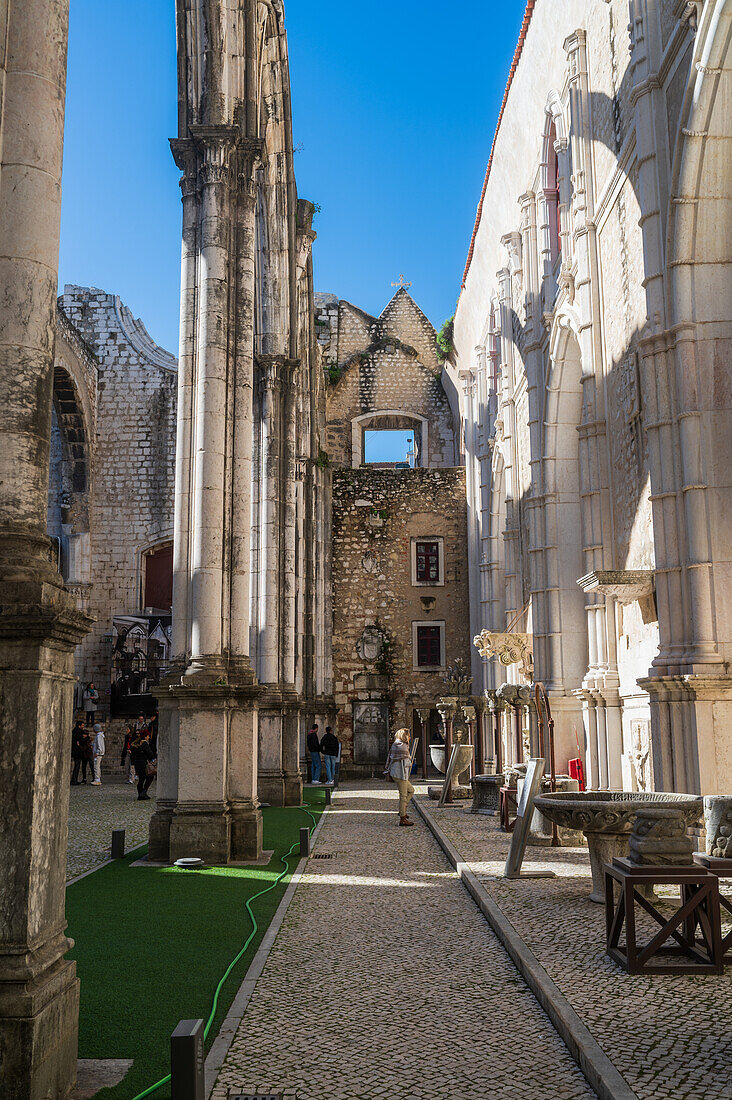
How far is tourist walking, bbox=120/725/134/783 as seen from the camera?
2206 cm

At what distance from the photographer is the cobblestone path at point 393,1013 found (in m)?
3.62

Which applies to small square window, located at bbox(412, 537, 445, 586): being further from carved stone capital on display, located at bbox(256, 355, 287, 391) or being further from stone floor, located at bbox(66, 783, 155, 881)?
carved stone capital on display, located at bbox(256, 355, 287, 391)

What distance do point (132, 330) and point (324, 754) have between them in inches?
569

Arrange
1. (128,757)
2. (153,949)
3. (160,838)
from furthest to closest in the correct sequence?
1. (128,757)
2. (160,838)
3. (153,949)

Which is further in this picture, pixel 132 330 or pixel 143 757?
pixel 132 330

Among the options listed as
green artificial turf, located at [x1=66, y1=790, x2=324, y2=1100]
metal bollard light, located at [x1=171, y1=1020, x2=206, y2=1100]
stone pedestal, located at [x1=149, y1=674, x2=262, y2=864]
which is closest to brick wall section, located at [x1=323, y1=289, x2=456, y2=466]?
stone pedestal, located at [x1=149, y1=674, x2=262, y2=864]

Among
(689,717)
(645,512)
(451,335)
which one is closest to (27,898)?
(689,717)

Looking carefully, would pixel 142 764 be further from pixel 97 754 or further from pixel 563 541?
pixel 563 541

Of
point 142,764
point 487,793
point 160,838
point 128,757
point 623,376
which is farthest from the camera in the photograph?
point 128,757

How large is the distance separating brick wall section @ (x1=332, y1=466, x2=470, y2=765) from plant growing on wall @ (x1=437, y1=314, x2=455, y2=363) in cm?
669

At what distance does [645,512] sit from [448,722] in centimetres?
820

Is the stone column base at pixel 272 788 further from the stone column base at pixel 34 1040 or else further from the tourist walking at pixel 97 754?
the stone column base at pixel 34 1040

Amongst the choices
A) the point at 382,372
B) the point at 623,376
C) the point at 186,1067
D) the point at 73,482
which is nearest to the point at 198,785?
the point at 186,1067

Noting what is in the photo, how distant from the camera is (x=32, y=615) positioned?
3.39 m
